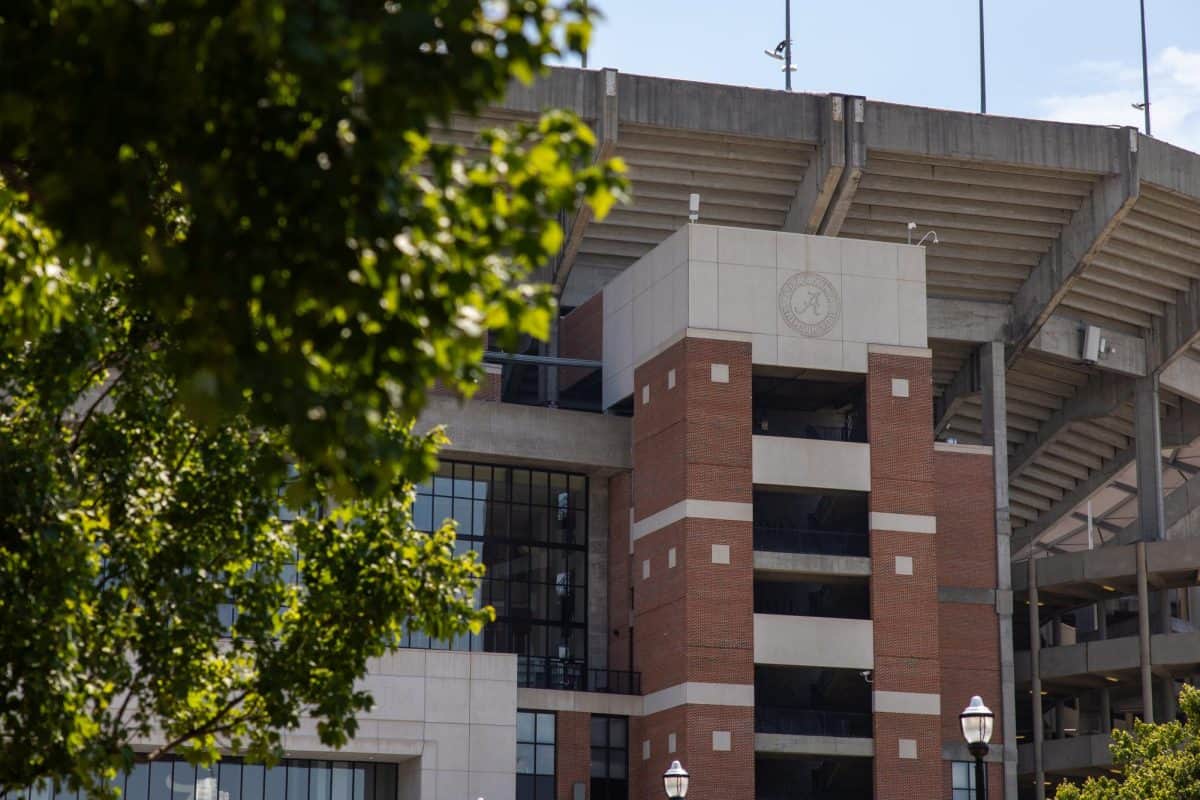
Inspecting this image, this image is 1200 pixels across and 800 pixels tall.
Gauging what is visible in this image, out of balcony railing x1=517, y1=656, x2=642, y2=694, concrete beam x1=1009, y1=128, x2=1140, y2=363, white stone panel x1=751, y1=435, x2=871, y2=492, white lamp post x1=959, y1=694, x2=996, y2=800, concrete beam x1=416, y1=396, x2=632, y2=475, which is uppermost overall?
concrete beam x1=1009, y1=128, x2=1140, y2=363

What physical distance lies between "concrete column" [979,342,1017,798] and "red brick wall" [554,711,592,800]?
13847 mm

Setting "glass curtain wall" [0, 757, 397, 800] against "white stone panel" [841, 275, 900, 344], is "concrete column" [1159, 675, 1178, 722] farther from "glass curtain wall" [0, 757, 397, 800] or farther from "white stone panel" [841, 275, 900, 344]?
"glass curtain wall" [0, 757, 397, 800]

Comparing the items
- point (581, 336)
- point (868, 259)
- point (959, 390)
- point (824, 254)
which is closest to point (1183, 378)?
point (959, 390)

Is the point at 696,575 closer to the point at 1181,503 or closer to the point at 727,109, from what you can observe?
the point at 727,109

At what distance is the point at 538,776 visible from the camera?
211 ft

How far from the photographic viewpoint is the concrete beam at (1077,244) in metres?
70.0

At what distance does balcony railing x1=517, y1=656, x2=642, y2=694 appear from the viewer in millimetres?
66438

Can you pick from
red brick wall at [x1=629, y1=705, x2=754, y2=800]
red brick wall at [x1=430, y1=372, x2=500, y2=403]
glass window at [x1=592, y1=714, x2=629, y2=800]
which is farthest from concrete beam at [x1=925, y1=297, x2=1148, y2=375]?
glass window at [x1=592, y1=714, x2=629, y2=800]

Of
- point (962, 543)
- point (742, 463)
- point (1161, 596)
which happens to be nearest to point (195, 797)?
point (742, 463)

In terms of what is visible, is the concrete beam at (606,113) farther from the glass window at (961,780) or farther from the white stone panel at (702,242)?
the glass window at (961,780)

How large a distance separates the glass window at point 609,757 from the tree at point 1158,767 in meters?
18.2

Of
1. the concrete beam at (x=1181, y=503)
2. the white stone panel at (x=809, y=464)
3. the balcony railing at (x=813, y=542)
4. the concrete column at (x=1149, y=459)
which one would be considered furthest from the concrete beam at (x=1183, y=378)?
the balcony railing at (x=813, y=542)

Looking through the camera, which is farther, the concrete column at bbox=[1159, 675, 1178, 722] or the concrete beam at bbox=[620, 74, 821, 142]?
the concrete column at bbox=[1159, 675, 1178, 722]

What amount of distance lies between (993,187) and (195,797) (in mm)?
33545
